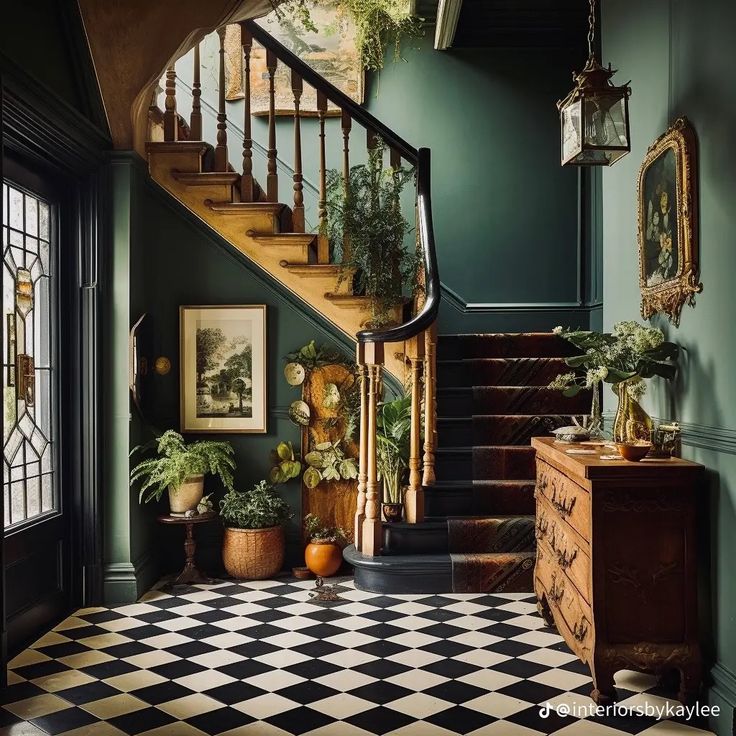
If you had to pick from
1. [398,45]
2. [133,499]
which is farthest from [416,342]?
[398,45]

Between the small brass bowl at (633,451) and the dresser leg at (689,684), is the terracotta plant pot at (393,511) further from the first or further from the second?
the dresser leg at (689,684)

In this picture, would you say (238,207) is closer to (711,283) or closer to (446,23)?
(446,23)

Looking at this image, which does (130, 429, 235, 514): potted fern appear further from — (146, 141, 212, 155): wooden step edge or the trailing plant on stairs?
(146, 141, 212, 155): wooden step edge

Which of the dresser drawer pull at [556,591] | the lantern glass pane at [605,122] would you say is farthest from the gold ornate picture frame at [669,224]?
the dresser drawer pull at [556,591]

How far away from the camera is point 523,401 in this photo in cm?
595

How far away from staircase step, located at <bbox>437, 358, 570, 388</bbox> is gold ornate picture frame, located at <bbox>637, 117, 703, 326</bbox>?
204cm

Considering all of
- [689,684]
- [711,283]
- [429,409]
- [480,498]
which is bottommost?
[689,684]

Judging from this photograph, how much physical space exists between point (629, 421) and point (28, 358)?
10.1 feet

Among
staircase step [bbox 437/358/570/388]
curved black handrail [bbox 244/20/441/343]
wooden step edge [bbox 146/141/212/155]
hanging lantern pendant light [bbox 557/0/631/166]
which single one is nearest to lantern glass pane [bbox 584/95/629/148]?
hanging lantern pendant light [bbox 557/0/631/166]

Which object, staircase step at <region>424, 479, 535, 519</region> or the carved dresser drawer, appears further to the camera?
staircase step at <region>424, 479, 535, 519</region>

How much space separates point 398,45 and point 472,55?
660 millimetres

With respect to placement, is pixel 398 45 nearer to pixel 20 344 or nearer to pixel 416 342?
pixel 416 342

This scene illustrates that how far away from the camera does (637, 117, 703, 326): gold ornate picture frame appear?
3.46 metres

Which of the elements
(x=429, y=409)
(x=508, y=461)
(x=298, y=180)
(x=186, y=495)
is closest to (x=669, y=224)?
(x=429, y=409)
